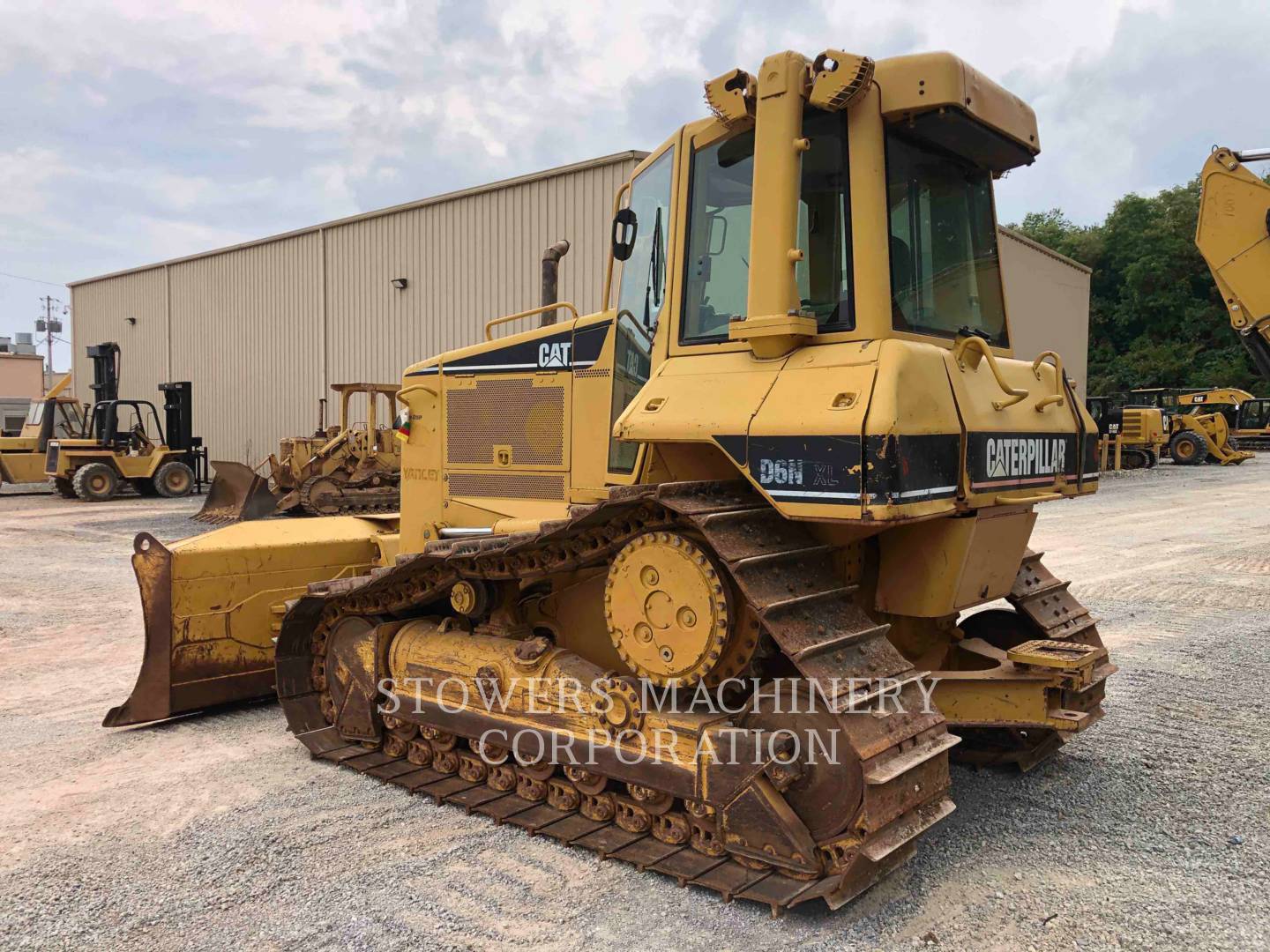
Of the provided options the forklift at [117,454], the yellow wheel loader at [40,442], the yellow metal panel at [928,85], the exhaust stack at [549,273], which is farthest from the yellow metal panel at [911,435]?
the yellow wheel loader at [40,442]

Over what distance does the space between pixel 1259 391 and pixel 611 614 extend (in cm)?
5045

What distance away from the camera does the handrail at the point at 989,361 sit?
377 centimetres

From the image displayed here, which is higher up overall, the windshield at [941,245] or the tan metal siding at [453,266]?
the tan metal siding at [453,266]

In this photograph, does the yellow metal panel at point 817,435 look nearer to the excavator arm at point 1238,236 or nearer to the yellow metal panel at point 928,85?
the yellow metal panel at point 928,85

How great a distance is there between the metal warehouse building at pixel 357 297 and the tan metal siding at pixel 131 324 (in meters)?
0.06

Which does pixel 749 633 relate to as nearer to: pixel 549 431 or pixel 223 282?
pixel 549 431

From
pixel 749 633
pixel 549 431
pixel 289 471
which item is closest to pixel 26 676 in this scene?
pixel 549 431

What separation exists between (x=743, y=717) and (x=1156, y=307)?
165 ft

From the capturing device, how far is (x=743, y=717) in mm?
3584

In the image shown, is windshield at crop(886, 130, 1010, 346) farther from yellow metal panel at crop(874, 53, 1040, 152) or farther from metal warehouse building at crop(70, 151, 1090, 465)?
metal warehouse building at crop(70, 151, 1090, 465)

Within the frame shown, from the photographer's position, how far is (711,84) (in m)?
3.88

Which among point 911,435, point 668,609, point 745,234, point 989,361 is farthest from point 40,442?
point 911,435

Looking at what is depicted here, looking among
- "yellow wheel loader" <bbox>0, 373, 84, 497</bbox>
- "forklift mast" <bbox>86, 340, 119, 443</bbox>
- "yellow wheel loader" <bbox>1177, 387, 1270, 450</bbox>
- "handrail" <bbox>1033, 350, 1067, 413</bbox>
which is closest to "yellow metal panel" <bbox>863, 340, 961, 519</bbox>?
"handrail" <bbox>1033, 350, 1067, 413</bbox>

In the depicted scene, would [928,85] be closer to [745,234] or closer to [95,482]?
[745,234]
